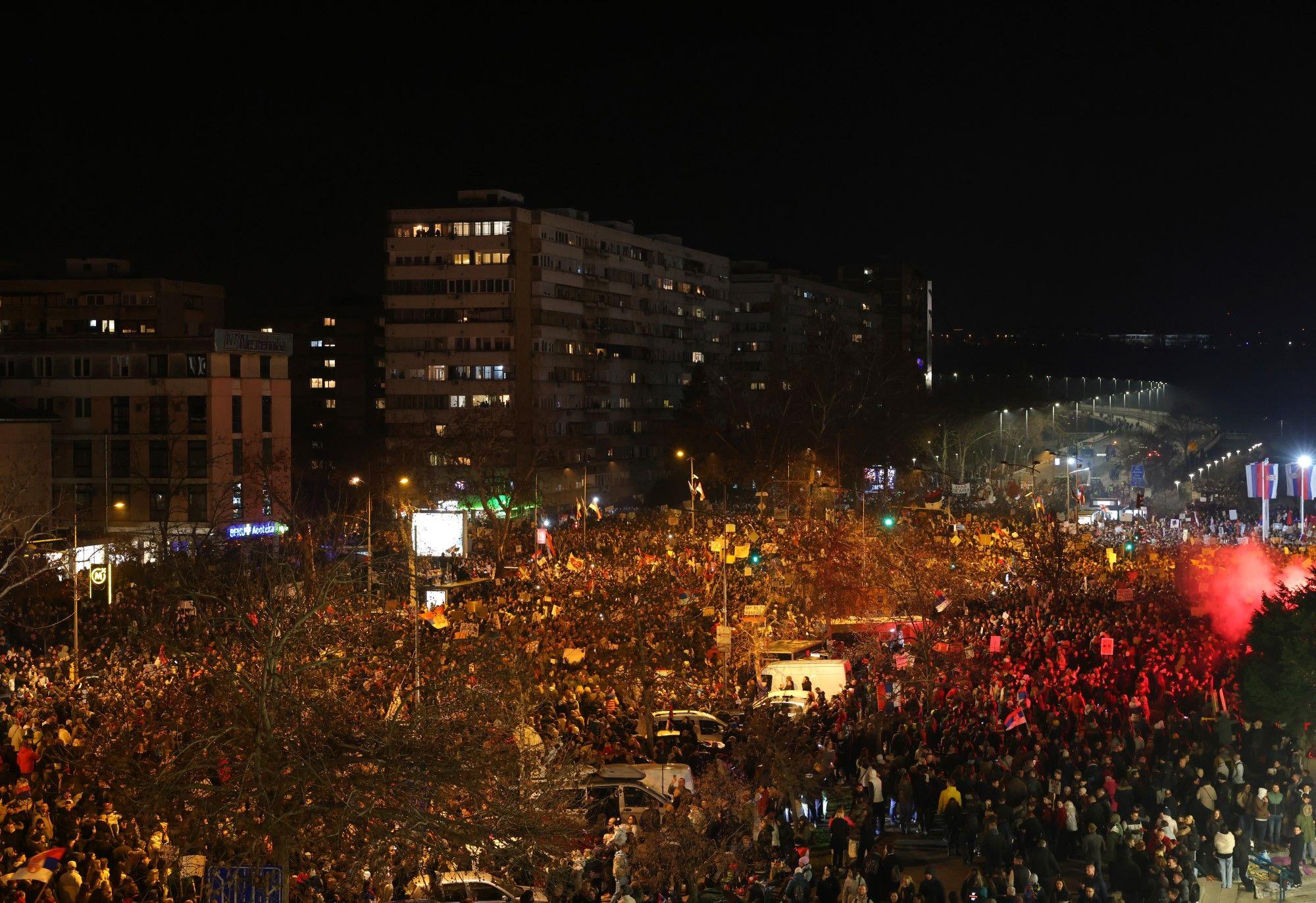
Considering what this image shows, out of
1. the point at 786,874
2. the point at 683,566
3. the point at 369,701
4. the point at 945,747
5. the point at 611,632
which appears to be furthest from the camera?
the point at 683,566

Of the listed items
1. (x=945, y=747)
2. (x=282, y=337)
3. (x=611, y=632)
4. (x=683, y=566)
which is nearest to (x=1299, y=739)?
(x=945, y=747)

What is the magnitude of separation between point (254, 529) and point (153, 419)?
23.7 feet

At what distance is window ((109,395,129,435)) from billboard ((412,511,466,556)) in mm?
19673

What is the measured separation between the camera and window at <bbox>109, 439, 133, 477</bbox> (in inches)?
1975

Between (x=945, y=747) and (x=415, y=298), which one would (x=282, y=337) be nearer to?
(x=415, y=298)

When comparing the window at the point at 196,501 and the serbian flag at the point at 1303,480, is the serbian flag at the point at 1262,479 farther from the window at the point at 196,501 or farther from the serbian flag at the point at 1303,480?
the window at the point at 196,501

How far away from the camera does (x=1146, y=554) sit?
38.4 meters

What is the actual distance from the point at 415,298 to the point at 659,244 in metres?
20.6

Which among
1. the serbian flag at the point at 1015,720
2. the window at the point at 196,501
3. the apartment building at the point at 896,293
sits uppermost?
the apartment building at the point at 896,293

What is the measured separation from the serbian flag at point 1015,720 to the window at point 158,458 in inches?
1527

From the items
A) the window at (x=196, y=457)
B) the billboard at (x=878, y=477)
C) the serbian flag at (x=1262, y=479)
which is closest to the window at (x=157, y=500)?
the window at (x=196, y=457)

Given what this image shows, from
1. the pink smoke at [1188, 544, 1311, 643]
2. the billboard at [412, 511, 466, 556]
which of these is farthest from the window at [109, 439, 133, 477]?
the pink smoke at [1188, 544, 1311, 643]

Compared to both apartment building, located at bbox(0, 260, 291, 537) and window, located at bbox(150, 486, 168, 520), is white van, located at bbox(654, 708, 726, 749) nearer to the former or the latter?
apartment building, located at bbox(0, 260, 291, 537)

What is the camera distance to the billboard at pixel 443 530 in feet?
118
